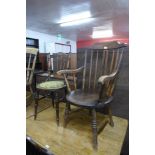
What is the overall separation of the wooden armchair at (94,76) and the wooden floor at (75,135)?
0.07 meters

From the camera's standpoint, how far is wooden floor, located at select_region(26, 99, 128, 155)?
3.60ft

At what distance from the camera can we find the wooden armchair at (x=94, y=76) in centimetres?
120

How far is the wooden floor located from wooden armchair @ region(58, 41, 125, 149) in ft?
0.24

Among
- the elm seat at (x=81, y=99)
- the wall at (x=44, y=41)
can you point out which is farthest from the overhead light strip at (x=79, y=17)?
the elm seat at (x=81, y=99)

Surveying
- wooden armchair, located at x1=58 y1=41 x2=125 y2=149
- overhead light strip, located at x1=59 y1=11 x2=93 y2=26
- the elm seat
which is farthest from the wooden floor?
overhead light strip, located at x1=59 y1=11 x2=93 y2=26

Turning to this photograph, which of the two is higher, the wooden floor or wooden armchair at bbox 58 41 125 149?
wooden armchair at bbox 58 41 125 149

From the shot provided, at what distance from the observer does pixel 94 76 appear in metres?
1.62

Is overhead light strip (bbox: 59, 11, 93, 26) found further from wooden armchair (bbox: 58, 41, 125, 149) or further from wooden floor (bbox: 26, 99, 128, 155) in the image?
wooden floor (bbox: 26, 99, 128, 155)

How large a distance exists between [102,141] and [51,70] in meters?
1.66

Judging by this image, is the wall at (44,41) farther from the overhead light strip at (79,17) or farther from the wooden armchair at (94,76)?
the wooden armchair at (94,76)
